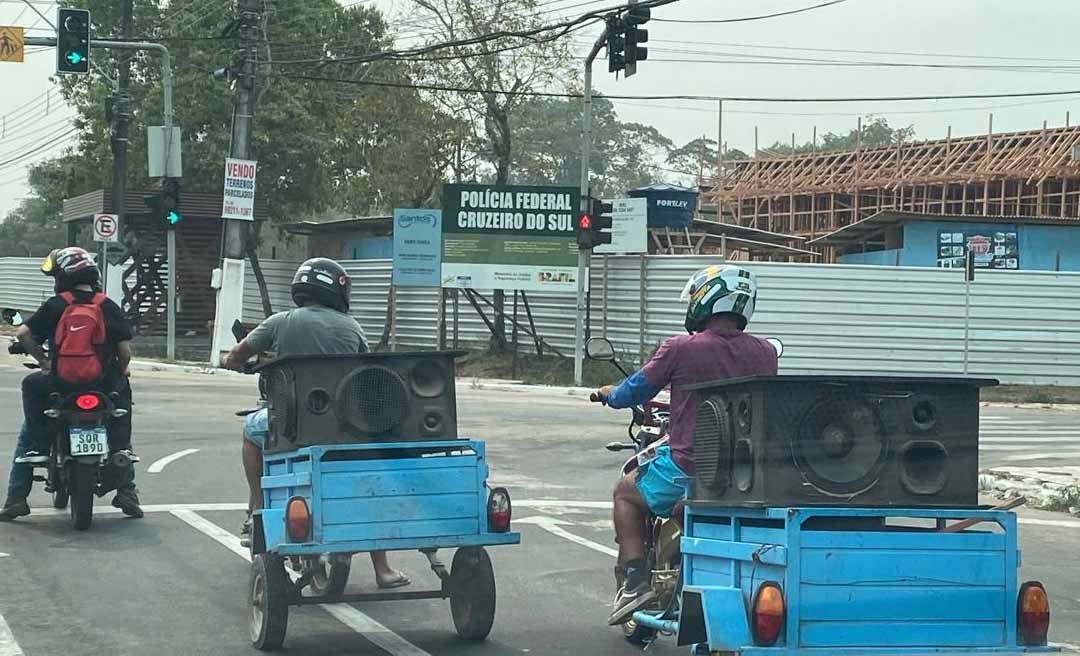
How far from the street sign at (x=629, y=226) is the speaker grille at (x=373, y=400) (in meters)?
23.9

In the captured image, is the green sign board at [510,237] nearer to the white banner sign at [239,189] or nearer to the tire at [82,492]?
the white banner sign at [239,189]

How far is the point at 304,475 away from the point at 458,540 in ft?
2.59

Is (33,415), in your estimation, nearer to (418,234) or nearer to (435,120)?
(418,234)

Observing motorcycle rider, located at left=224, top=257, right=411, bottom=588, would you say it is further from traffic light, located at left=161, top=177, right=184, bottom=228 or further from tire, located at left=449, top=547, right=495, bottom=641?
traffic light, located at left=161, top=177, right=184, bottom=228

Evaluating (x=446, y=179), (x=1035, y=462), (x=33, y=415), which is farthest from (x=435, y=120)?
(x=33, y=415)

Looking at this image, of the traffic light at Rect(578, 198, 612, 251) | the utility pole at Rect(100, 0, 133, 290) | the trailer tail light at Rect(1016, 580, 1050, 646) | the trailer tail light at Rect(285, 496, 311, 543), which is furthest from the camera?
the utility pole at Rect(100, 0, 133, 290)

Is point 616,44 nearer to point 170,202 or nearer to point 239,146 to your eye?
point 239,146

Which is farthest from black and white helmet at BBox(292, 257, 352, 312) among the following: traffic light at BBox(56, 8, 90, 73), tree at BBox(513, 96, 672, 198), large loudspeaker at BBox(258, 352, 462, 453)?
tree at BBox(513, 96, 672, 198)

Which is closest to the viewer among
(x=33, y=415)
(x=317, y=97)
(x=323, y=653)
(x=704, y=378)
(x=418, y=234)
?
(x=704, y=378)

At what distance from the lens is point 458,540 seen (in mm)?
6879

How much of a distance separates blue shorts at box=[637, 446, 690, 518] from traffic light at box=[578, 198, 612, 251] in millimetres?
21484

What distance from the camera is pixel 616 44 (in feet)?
83.9

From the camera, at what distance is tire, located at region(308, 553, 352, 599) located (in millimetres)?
7355

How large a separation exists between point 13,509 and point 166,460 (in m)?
3.67
